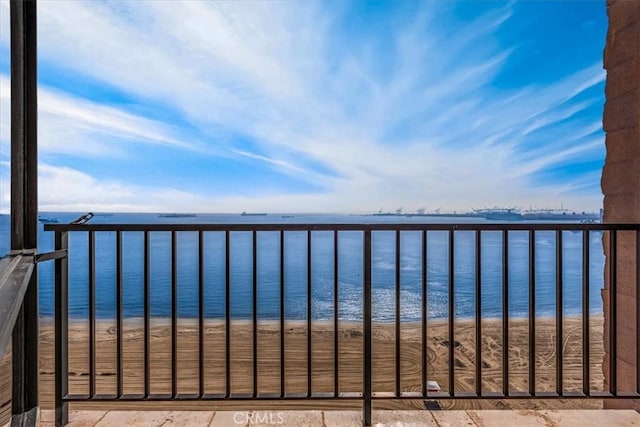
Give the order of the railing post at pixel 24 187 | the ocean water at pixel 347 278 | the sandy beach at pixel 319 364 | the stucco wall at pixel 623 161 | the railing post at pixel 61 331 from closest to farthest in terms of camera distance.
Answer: the railing post at pixel 24 187
the railing post at pixel 61 331
the stucco wall at pixel 623 161
the ocean water at pixel 347 278
the sandy beach at pixel 319 364

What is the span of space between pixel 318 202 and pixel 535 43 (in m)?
Answer: 4.77

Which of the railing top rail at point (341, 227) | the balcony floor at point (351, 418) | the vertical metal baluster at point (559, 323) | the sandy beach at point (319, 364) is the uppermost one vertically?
the railing top rail at point (341, 227)

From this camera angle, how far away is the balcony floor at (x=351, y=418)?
61.6 inches

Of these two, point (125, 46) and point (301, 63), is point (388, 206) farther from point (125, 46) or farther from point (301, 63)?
point (125, 46)

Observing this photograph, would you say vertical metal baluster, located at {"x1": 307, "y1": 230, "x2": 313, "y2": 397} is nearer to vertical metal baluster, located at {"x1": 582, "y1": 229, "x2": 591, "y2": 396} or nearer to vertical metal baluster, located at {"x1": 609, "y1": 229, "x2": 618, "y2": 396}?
vertical metal baluster, located at {"x1": 582, "y1": 229, "x2": 591, "y2": 396}

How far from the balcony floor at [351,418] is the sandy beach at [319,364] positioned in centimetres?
17

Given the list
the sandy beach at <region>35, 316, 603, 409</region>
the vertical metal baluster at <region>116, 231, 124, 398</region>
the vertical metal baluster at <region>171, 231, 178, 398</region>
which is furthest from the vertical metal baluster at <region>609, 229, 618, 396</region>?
the vertical metal baluster at <region>116, 231, 124, 398</region>

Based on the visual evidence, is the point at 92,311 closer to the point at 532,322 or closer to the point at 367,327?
the point at 367,327

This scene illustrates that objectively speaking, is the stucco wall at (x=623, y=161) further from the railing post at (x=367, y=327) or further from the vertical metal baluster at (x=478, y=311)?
the railing post at (x=367, y=327)

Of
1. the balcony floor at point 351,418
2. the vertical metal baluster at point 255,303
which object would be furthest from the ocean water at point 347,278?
the balcony floor at point 351,418

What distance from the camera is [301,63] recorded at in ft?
15.9

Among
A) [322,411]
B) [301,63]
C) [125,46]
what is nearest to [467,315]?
[322,411]

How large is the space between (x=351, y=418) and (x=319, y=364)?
127 cm

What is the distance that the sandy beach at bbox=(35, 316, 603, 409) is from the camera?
243cm
